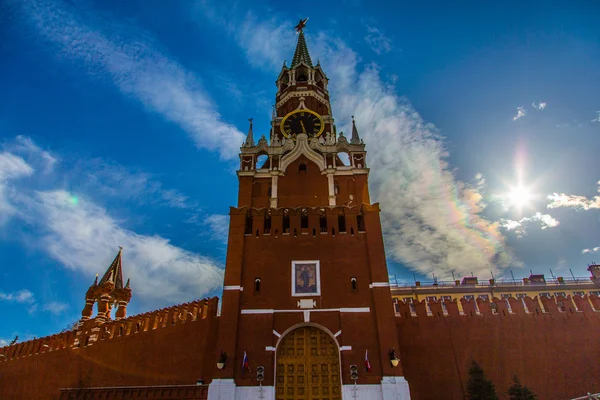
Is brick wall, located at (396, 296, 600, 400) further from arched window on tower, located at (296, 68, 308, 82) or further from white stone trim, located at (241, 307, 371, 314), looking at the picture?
arched window on tower, located at (296, 68, 308, 82)

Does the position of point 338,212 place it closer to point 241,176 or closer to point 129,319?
point 241,176

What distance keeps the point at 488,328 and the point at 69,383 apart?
23326mm

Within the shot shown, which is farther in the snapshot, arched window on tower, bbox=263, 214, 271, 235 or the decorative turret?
the decorative turret

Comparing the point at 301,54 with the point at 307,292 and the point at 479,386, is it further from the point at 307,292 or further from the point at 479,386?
the point at 479,386

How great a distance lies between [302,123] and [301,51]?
14.0 meters

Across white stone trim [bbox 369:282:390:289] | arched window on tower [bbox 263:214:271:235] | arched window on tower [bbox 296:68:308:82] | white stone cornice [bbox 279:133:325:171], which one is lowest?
white stone trim [bbox 369:282:390:289]

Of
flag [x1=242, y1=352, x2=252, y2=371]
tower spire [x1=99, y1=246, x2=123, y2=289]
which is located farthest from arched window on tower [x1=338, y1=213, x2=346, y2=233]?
tower spire [x1=99, y1=246, x2=123, y2=289]

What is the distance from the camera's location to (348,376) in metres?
18.3

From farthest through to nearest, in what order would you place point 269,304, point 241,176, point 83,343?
1. point 241,176
2. point 83,343
3. point 269,304

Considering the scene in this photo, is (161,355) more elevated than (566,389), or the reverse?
(161,355)

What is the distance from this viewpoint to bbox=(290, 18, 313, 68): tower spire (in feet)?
129

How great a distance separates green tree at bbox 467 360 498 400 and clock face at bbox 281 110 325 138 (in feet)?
66.1

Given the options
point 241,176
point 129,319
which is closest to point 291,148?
point 241,176

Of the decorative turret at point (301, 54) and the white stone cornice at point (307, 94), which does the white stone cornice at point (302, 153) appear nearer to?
the white stone cornice at point (307, 94)
